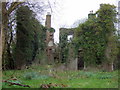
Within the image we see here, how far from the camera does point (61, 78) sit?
3150 mm

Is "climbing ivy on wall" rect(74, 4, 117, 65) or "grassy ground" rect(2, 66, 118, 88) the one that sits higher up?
"climbing ivy on wall" rect(74, 4, 117, 65)

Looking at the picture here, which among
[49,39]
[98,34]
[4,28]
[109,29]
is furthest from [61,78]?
[4,28]

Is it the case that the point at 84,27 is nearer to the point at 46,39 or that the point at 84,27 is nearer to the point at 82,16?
the point at 82,16

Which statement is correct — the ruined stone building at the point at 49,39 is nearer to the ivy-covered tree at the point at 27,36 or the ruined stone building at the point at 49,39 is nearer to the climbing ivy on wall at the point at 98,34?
the ivy-covered tree at the point at 27,36

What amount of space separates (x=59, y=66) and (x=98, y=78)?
870mm

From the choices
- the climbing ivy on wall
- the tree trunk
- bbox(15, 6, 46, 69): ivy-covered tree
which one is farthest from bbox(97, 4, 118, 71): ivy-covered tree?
the tree trunk

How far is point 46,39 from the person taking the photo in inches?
147

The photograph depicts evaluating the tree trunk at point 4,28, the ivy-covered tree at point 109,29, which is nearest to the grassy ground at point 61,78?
the ivy-covered tree at point 109,29

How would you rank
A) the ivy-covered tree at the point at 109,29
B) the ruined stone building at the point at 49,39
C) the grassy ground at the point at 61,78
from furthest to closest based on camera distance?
the ruined stone building at the point at 49,39
the ivy-covered tree at the point at 109,29
the grassy ground at the point at 61,78

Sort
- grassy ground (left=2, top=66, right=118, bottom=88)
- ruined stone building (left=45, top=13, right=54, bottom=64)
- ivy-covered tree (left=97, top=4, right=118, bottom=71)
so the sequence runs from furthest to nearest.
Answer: ruined stone building (left=45, top=13, right=54, bottom=64) < ivy-covered tree (left=97, top=4, right=118, bottom=71) < grassy ground (left=2, top=66, right=118, bottom=88)

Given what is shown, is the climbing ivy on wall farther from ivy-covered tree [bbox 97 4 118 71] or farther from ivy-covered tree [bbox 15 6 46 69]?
ivy-covered tree [bbox 15 6 46 69]

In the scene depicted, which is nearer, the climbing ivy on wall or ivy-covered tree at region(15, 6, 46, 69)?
the climbing ivy on wall

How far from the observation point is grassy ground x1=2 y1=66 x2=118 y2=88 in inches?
116

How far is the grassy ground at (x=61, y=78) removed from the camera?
2.95 meters
